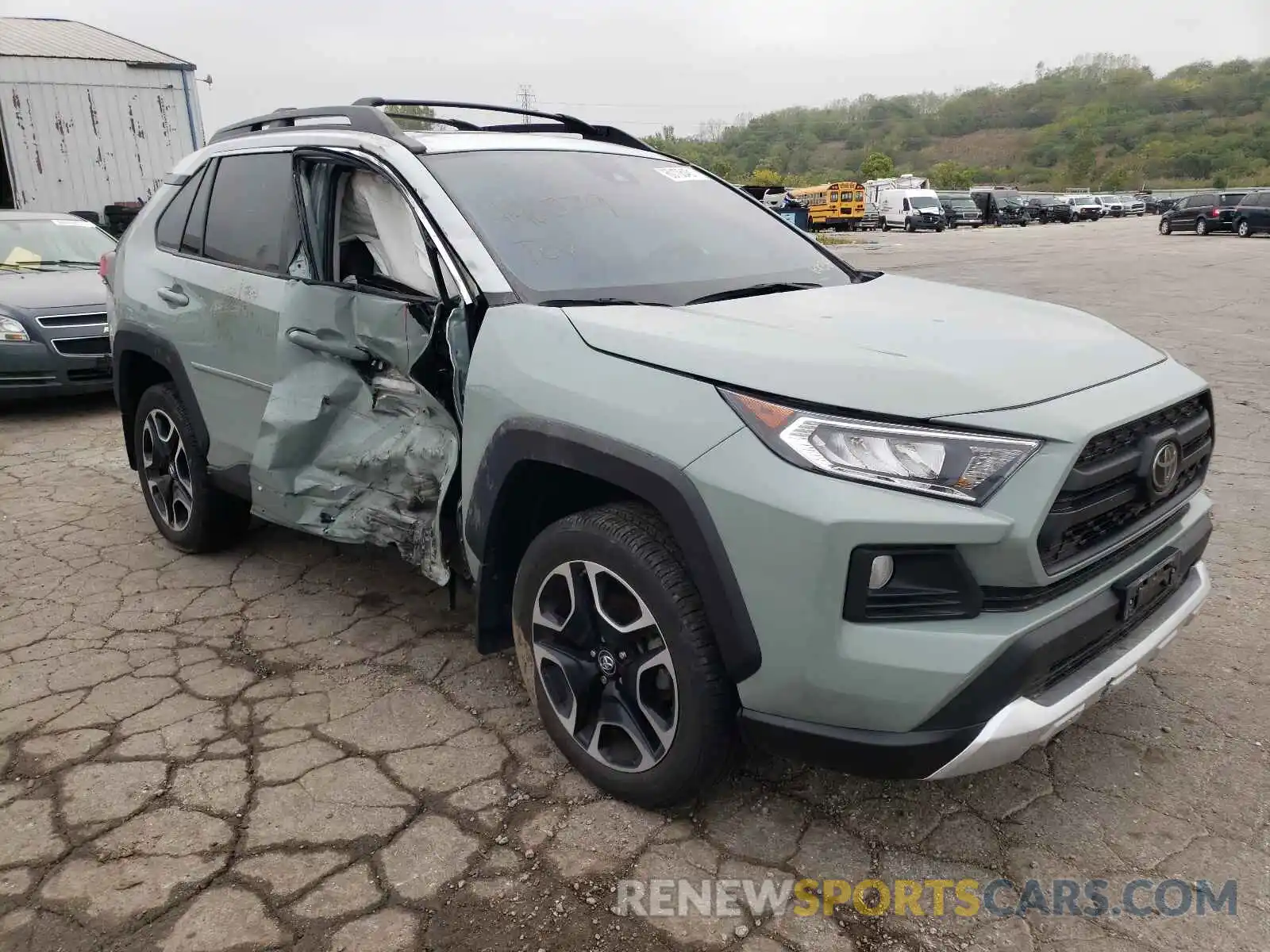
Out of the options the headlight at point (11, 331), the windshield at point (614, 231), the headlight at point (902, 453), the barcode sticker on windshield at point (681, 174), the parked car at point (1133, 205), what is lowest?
the parked car at point (1133, 205)

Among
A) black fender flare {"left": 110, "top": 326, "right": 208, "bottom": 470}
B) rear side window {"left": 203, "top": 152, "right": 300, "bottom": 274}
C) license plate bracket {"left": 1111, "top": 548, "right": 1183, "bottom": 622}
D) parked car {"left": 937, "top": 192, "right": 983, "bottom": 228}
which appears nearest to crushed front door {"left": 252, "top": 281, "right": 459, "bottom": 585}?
rear side window {"left": 203, "top": 152, "right": 300, "bottom": 274}

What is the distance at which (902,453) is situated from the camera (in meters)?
1.98

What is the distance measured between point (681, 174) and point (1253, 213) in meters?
36.1

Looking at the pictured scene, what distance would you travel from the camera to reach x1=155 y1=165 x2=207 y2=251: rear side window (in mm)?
4156

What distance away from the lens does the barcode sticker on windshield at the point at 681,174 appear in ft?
11.8

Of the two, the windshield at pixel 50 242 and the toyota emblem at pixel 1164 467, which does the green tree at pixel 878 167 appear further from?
the toyota emblem at pixel 1164 467

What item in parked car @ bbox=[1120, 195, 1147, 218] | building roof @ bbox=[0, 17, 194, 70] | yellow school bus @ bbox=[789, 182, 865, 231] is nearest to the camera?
building roof @ bbox=[0, 17, 194, 70]

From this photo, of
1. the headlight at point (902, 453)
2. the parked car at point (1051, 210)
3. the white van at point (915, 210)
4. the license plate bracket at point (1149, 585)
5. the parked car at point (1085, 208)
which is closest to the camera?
the headlight at point (902, 453)

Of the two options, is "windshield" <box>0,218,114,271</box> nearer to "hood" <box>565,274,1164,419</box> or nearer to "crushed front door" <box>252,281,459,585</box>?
"crushed front door" <box>252,281,459,585</box>

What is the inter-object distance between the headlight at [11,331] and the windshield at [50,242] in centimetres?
106

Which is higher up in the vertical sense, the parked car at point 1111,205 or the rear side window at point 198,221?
the rear side window at point 198,221

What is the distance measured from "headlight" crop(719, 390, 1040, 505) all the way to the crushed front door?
130 centimetres

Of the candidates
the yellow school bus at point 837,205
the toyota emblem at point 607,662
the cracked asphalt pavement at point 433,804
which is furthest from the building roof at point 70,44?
the yellow school bus at point 837,205

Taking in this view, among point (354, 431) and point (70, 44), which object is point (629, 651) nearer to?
point (354, 431)
